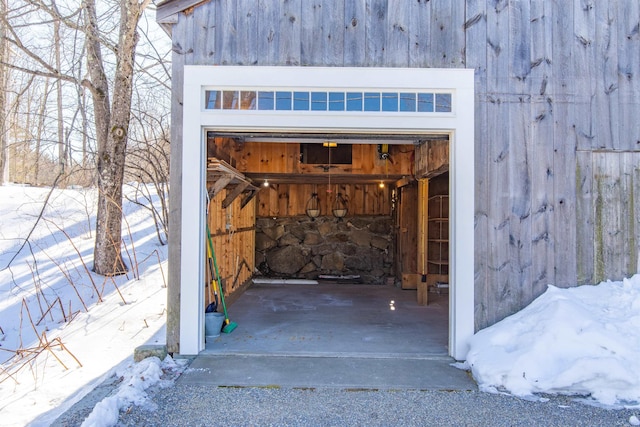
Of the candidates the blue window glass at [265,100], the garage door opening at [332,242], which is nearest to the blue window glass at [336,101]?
the garage door opening at [332,242]

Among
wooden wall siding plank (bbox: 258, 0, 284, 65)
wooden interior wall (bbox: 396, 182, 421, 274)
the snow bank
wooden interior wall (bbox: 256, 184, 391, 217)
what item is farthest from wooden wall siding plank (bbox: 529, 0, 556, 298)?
wooden interior wall (bbox: 256, 184, 391, 217)

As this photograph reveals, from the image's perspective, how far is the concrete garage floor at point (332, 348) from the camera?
3.61 metres

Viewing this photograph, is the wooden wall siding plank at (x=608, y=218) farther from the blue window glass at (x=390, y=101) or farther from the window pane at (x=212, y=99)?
the window pane at (x=212, y=99)

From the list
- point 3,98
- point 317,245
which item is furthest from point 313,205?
point 3,98

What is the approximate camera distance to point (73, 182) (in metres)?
11.9

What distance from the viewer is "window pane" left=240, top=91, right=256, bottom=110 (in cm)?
418

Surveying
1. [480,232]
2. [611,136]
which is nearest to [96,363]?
[480,232]

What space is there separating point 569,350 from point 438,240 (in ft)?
16.2

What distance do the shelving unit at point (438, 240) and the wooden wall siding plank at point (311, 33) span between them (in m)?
4.96

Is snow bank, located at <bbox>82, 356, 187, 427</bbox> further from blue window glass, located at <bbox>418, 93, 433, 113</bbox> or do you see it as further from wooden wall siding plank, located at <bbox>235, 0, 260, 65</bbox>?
blue window glass, located at <bbox>418, 93, 433, 113</bbox>

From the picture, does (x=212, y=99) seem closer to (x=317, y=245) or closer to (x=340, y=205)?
(x=340, y=205)

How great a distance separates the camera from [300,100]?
165 inches

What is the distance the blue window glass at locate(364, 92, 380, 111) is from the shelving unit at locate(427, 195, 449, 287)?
15.0 ft

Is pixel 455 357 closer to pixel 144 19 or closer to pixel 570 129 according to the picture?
pixel 570 129
